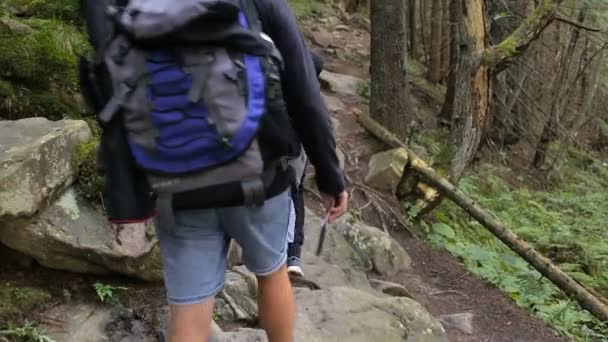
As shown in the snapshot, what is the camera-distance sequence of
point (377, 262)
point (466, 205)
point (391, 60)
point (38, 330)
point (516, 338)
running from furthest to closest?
point (391, 60) → point (466, 205) → point (377, 262) → point (516, 338) → point (38, 330)

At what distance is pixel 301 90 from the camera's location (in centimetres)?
233

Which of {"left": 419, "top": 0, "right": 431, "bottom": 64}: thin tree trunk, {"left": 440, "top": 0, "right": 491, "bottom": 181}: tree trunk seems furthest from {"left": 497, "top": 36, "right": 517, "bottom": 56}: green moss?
{"left": 419, "top": 0, "right": 431, "bottom": 64}: thin tree trunk

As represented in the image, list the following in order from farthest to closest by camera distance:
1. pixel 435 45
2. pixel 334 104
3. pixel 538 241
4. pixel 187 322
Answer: pixel 435 45
pixel 334 104
pixel 538 241
pixel 187 322

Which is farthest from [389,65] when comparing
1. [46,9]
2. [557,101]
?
[557,101]

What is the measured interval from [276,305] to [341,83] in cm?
1006

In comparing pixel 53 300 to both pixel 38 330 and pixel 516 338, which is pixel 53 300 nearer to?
pixel 38 330

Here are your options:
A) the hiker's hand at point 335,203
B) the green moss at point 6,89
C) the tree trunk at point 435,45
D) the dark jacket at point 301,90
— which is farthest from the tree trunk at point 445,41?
the dark jacket at point 301,90

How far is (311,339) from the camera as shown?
3881 millimetres

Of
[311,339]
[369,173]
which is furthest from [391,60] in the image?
[311,339]

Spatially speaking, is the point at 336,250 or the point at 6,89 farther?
the point at 336,250

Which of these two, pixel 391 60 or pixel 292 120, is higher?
pixel 292 120

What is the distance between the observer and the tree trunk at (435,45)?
1501cm

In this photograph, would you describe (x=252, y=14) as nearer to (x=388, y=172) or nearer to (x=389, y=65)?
(x=388, y=172)

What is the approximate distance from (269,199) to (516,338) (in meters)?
4.05
